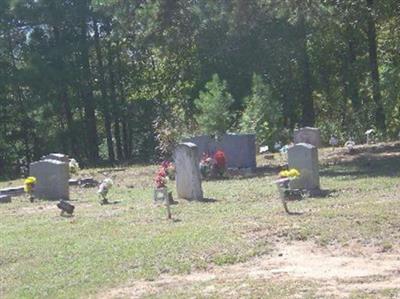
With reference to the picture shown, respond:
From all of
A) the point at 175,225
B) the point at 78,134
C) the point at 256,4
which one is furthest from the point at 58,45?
the point at 175,225

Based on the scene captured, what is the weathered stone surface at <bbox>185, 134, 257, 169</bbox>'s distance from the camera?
71.0ft

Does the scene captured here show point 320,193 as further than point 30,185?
No

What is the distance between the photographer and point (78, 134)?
44.0 m

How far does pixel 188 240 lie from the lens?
10273 millimetres

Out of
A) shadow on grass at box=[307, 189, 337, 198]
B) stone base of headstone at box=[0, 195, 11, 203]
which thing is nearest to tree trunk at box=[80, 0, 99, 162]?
stone base of headstone at box=[0, 195, 11, 203]

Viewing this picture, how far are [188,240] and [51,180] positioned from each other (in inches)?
318

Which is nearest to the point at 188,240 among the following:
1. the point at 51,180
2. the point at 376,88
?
the point at 51,180

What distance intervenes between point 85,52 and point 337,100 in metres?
14.0

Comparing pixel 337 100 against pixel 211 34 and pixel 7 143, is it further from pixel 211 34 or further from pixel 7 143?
pixel 7 143

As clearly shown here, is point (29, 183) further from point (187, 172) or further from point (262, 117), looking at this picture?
point (262, 117)

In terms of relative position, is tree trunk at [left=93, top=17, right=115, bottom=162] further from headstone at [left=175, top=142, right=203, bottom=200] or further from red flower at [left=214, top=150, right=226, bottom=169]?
headstone at [left=175, top=142, right=203, bottom=200]

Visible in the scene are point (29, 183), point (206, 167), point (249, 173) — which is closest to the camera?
point (29, 183)

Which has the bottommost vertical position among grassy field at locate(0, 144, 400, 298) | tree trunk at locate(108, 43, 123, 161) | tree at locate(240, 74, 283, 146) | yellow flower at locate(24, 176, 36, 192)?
grassy field at locate(0, 144, 400, 298)

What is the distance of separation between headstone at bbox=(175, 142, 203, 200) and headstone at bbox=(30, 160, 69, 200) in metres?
3.17
